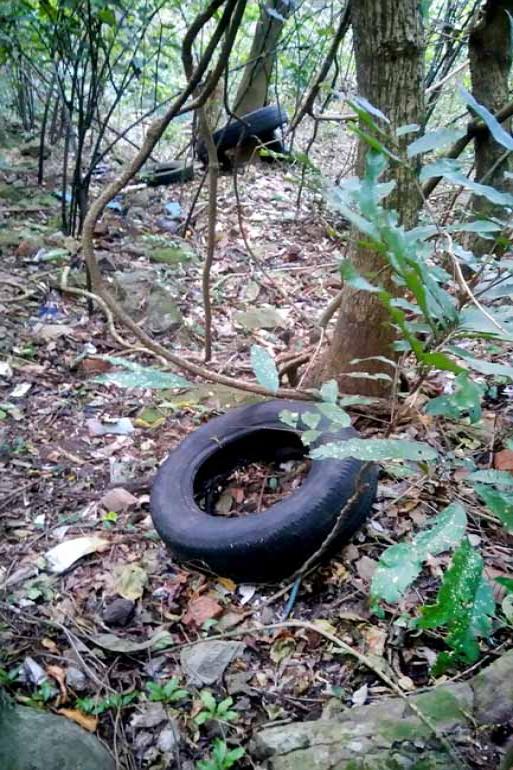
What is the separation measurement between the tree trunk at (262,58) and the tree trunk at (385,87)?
274 cm

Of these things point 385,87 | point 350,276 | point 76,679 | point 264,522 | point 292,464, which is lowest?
point 76,679

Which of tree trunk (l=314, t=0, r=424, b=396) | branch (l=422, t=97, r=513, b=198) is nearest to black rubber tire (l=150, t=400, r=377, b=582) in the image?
tree trunk (l=314, t=0, r=424, b=396)

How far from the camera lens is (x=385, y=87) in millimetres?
1933

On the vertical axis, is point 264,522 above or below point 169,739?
above

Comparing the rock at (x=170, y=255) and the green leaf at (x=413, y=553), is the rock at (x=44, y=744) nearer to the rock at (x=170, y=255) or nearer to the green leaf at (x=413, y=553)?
the green leaf at (x=413, y=553)

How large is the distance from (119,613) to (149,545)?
314 mm

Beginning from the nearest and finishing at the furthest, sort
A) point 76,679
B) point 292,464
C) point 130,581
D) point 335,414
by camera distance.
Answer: point 335,414 < point 76,679 < point 130,581 < point 292,464

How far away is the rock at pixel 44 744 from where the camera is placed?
1.25 meters

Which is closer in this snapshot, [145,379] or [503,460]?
[145,379]

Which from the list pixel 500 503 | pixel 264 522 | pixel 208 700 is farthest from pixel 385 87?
pixel 208 700

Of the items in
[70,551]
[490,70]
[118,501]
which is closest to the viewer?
→ [70,551]

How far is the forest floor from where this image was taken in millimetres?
1549

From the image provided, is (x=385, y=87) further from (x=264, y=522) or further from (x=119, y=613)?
(x=119, y=613)

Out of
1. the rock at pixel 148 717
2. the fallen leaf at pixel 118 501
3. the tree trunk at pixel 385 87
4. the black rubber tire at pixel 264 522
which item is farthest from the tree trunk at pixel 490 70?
the rock at pixel 148 717
